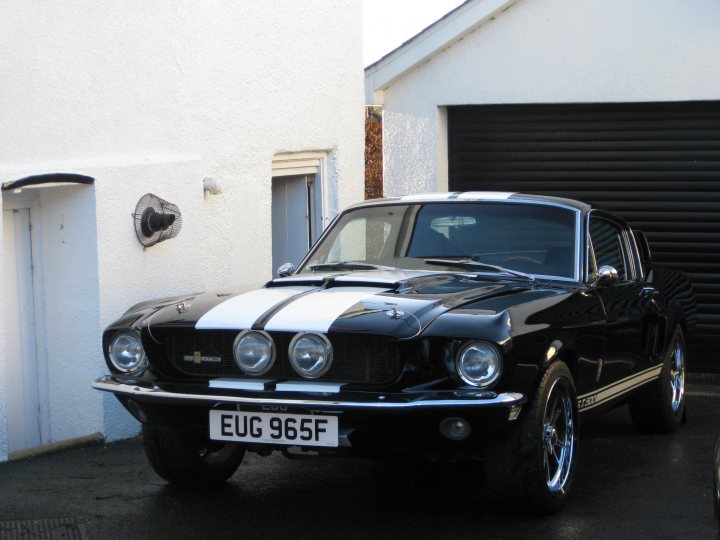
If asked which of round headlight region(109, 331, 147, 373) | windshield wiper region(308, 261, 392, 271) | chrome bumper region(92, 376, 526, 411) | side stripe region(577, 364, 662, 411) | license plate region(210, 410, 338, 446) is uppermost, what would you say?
windshield wiper region(308, 261, 392, 271)

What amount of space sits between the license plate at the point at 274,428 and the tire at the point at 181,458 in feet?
1.43

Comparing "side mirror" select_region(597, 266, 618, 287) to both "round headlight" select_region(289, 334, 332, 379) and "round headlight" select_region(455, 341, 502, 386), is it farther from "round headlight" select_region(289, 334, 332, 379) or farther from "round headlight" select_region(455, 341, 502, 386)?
"round headlight" select_region(289, 334, 332, 379)

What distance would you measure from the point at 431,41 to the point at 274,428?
7.03m

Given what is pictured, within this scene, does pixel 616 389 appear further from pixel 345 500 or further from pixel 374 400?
pixel 374 400

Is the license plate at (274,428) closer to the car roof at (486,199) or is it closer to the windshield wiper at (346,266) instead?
the windshield wiper at (346,266)

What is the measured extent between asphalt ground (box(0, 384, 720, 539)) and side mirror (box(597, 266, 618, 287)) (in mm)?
1067

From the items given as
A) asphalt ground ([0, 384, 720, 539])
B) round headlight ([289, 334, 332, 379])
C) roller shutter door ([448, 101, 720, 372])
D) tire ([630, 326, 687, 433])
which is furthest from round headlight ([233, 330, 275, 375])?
roller shutter door ([448, 101, 720, 372])

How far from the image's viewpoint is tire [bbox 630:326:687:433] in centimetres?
840

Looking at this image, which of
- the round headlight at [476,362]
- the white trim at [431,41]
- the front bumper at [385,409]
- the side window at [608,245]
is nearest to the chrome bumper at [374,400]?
the front bumper at [385,409]

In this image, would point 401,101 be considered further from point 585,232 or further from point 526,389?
point 526,389

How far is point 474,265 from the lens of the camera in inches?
281

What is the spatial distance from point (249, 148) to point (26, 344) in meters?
2.58

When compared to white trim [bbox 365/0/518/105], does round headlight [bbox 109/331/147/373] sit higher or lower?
lower

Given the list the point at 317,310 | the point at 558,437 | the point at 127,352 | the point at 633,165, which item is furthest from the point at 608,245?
the point at 633,165
